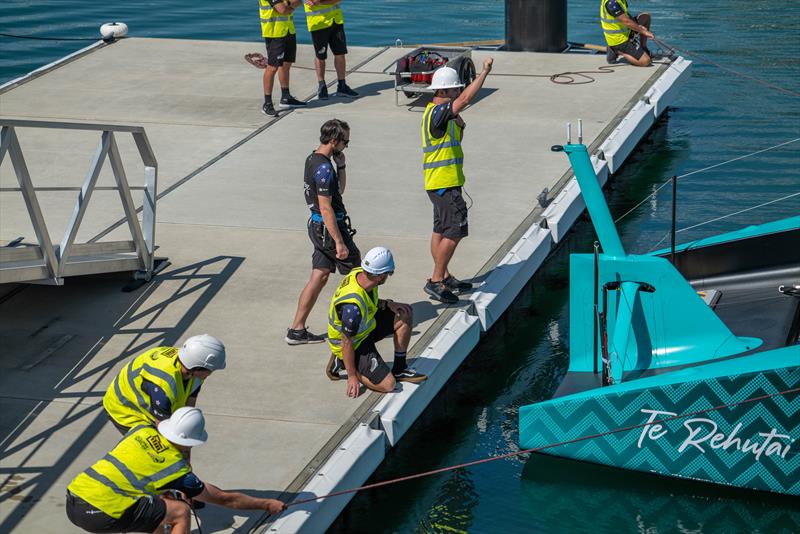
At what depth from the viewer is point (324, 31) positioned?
1488 centimetres

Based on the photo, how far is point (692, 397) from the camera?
24.6ft

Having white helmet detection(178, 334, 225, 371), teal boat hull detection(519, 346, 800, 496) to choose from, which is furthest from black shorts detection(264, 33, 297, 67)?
white helmet detection(178, 334, 225, 371)

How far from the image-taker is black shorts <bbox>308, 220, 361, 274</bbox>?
8.84 m

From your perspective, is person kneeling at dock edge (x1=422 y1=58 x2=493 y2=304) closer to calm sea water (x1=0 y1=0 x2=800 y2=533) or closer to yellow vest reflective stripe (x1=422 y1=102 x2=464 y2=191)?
yellow vest reflective stripe (x1=422 y1=102 x2=464 y2=191)

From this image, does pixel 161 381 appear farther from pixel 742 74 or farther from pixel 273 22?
pixel 742 74

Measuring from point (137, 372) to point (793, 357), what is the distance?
3.86m

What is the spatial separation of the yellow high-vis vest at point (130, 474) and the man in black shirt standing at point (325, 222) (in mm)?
2900

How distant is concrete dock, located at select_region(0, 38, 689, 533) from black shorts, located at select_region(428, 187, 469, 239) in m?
0.64

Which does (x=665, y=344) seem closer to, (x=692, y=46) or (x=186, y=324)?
(x=186, y=324)

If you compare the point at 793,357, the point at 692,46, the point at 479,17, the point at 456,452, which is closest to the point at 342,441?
the point at 456,452

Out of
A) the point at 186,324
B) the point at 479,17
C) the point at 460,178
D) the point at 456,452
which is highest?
the point at 460,178

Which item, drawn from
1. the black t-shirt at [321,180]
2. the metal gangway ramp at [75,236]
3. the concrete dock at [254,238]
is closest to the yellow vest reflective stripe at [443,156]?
the black t-shirt at [321,180]

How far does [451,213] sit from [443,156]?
0.45 meters

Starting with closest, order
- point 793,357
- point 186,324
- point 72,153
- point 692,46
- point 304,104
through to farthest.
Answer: point 793,357
point 186,324
point 72,153
point 304,104
point 692,46
